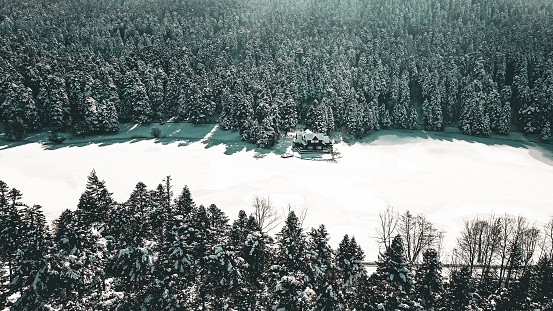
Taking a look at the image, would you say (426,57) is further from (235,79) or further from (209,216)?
(209,216)

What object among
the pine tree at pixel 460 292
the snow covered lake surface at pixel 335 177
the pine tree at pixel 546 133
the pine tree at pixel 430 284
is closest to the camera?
the pine tree at pixel 460 292

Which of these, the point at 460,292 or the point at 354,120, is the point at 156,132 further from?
the point at 460,292

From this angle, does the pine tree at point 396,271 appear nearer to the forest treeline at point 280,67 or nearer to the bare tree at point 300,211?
the bare tree at point 300,211

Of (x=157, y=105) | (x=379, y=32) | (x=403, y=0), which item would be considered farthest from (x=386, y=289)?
(x=403, y=0)

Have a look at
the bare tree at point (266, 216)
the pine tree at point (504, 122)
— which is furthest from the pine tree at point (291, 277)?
the pine tree at point (504, 122)

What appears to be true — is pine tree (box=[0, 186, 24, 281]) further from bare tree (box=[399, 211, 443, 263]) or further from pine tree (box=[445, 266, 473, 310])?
bare tree (box=[399, 211, 443, 263])

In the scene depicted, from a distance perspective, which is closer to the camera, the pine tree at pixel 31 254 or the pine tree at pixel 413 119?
the pine tree at pixel 31 254
